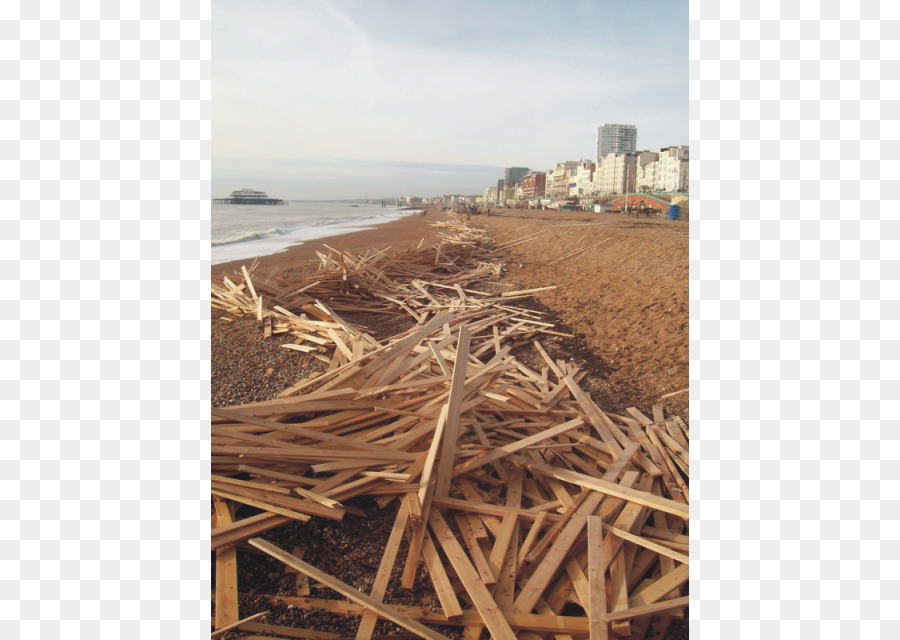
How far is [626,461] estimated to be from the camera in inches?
152

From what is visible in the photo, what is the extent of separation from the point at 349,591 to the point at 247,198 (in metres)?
127

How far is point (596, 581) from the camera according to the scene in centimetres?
265

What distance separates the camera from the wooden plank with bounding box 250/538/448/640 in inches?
95.5

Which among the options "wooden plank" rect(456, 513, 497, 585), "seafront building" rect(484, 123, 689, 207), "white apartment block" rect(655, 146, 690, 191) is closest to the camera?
"wooden plank" rect(456, 513, 497, 585)

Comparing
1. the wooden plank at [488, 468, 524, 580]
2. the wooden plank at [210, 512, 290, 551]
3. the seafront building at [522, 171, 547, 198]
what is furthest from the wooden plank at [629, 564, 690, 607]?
the seafront building at [522, 171, 547, 198]

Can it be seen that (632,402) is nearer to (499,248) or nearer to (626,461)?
(626,461)

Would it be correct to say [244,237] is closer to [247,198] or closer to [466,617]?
[466,617]

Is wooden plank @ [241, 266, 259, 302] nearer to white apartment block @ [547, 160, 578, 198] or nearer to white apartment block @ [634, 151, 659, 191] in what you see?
white apartment block @ [634, 151, 659, 191]

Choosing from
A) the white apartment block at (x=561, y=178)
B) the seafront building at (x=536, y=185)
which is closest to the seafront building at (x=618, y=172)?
the white apartment block at (x=561, y=178)

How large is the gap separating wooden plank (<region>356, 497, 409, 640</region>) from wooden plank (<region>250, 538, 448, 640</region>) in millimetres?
55

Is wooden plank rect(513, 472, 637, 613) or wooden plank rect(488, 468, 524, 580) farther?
wooden plank rect(488, 468, 524, 580)

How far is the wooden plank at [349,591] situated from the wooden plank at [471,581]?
0.23 metres

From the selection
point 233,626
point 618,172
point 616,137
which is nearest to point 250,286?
point 233,626
